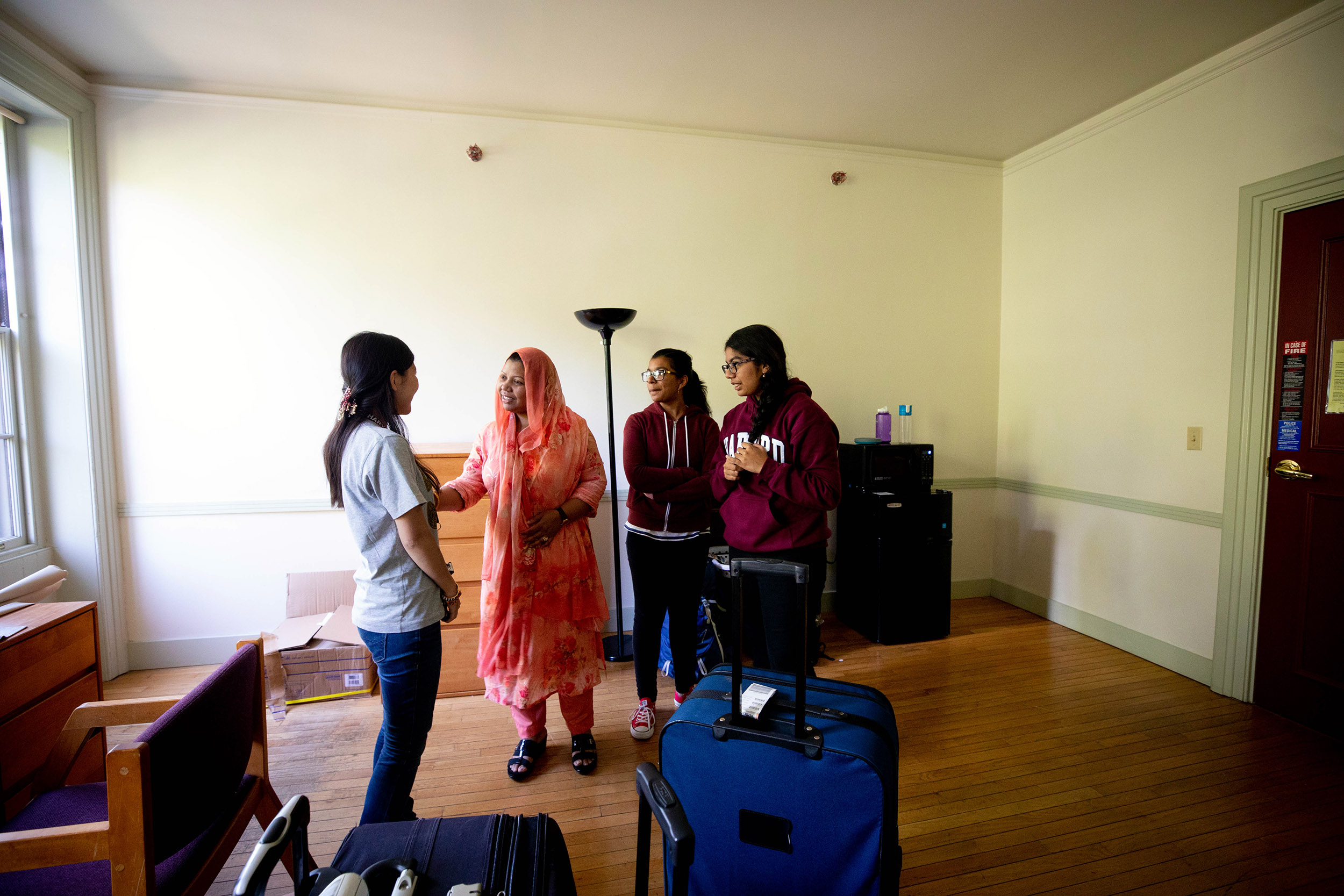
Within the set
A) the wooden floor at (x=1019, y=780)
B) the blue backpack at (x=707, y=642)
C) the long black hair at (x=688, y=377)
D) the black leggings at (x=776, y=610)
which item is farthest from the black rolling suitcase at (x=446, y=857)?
→ the blue backpack at (x=707, y=642)

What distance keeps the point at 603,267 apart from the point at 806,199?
1.37 m

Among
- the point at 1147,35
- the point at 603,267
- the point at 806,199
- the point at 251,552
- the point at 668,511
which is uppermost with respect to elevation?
the point at 1147,35

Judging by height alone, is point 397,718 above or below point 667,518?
below

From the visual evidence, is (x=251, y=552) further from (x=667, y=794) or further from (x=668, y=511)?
(x=667, y=794)

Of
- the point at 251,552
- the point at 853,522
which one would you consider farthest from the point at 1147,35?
the point at 251,552

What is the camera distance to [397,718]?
155cm

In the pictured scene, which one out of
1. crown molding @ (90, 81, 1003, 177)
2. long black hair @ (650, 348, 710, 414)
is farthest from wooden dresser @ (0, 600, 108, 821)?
crown molding @ (90, 81, 1003, 177)

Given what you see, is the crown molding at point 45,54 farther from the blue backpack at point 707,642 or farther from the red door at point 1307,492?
the red door at point 1307,492

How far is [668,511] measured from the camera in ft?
7.88

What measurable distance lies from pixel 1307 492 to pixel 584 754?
126 inches

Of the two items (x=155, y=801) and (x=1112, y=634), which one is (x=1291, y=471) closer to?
(x=1112, y=634)

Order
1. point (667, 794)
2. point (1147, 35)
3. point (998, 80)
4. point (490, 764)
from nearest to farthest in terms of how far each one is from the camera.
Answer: point (667, 794) < point (490, 764) < point (1147, 35) < point (998, 80)

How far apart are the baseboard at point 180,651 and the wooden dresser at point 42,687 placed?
4.08ft

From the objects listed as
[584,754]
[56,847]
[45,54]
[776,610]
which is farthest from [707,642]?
[45,54]
